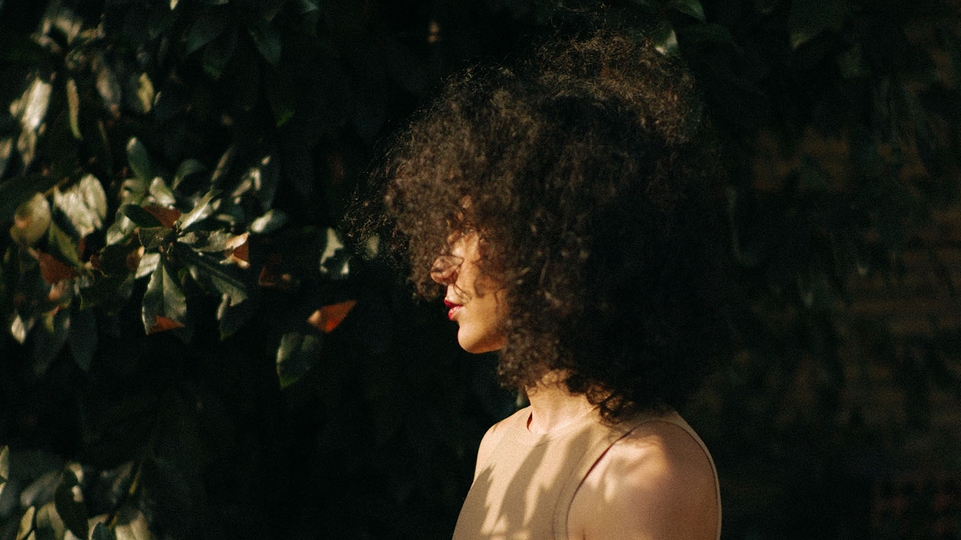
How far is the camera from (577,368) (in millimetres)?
1332

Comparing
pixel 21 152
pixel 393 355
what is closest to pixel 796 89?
pixel 393 355

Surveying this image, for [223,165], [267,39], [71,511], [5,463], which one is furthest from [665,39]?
[5,463]

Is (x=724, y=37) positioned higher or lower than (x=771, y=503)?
higher

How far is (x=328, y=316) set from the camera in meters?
1.88

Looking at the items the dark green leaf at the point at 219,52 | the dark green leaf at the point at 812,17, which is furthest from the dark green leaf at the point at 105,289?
the dark green leaf at the point at 812,17

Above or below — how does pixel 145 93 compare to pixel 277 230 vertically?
above

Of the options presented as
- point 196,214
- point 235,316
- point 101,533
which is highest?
point 196,214

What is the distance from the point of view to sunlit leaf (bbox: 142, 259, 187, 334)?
1.60m

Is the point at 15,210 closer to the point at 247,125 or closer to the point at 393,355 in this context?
the point at 247,125

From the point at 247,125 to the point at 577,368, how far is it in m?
1.02

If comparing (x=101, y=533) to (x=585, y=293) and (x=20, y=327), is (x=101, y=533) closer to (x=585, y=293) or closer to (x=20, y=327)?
(x=20, y=327)

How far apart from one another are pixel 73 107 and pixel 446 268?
1.00 meters

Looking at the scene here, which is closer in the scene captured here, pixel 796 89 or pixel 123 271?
pixel 123 271

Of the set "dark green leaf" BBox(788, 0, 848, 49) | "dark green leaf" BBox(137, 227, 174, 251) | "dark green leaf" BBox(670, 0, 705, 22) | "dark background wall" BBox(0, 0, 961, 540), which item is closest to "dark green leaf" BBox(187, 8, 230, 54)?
"dark background wall" BBox(0, 0, 961, 540)
